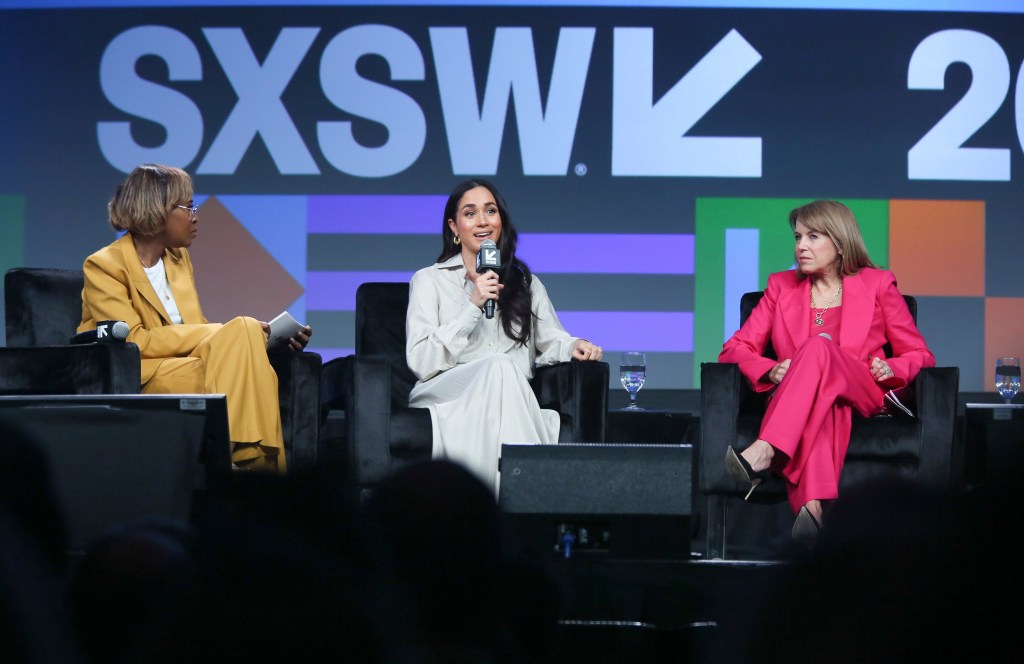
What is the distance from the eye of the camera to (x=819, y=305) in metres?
3.99

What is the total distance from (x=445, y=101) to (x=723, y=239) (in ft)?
5.13

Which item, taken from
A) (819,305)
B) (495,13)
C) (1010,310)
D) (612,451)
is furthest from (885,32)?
(612,451)

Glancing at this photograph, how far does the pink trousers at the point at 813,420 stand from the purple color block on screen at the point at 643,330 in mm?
2142

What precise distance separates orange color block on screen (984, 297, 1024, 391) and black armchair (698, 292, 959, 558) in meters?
2.24

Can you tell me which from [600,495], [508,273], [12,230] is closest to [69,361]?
[508,273]

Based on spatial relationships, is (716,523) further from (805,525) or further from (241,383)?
(241,383)

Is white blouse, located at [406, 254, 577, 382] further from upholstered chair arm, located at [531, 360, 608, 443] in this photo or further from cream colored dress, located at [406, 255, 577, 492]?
upholstered chair arm, located at [531, 360, 608, 443]

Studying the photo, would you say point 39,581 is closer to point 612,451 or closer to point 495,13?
point 612,451

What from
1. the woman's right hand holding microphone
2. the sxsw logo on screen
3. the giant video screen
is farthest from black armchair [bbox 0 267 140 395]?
the sxsw logo on screen

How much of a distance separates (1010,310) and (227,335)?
4.02 m

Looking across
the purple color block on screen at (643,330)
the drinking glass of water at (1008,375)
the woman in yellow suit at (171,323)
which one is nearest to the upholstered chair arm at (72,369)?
the woman in yellow suit at (171,323)

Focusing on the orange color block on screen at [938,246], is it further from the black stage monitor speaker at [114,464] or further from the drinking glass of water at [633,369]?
the black stage monitor speaker at [114,464]

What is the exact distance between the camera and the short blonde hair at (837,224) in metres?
3.86

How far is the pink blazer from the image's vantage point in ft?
12.3
